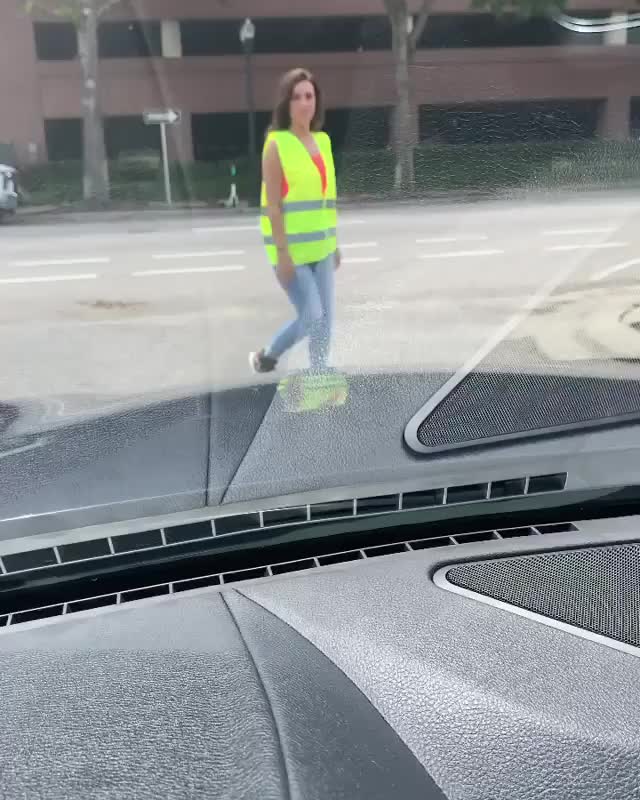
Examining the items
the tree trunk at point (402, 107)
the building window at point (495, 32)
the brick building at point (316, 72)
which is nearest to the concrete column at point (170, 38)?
the brick building at point (316, 72)

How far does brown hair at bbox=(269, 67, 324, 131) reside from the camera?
265 cm

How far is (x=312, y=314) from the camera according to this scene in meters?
3.25

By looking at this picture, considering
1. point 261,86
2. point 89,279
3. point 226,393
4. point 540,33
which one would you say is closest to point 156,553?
point 226,393

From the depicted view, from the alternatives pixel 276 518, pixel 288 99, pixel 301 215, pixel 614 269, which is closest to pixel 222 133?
pixel 288 99

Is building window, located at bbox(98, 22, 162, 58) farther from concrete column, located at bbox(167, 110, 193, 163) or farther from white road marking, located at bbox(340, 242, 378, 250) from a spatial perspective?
white road marking, located at bbox(340, 242, 378, 250)

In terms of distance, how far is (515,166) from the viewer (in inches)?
116

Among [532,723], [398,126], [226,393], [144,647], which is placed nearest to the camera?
[532,723]

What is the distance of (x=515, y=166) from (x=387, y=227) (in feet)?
1.79

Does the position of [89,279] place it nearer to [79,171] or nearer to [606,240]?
[79,171]

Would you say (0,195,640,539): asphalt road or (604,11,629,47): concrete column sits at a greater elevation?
(604,11,629,47): concrete column

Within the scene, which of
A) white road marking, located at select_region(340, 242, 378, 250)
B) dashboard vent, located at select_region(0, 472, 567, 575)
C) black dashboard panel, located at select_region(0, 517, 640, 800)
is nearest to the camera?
black dashboard panel, located at select_region(0, 517, 640, 800)

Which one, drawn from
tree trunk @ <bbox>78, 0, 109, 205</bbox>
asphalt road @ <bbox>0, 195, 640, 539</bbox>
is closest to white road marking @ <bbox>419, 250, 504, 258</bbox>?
asphalt road @ <bbox>0, 195, 640, 539</bbox>

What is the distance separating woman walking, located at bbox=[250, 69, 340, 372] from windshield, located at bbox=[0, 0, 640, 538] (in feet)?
0.03

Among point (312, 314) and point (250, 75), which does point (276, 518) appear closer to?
point (312, 314)
